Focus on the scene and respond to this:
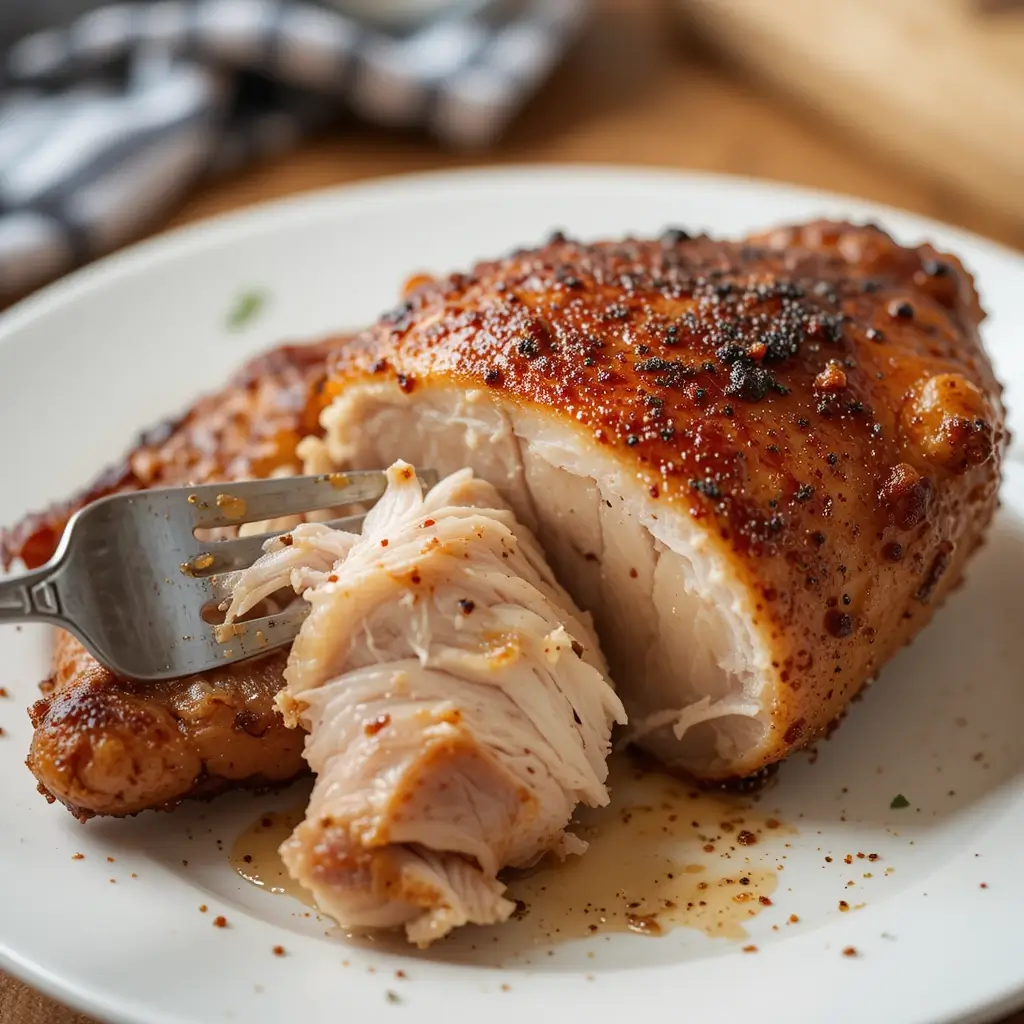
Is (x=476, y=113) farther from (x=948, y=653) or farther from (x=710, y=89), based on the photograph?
(x=948, y=653)

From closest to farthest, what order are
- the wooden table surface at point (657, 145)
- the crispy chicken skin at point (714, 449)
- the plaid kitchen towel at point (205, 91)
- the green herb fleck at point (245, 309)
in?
the crispy chicken skin at point (714, 449)
the green herb fleck at point (245, 309)
the plaid kitchen towel at point (205, 91)
the wooden table surface at point (657, 145)

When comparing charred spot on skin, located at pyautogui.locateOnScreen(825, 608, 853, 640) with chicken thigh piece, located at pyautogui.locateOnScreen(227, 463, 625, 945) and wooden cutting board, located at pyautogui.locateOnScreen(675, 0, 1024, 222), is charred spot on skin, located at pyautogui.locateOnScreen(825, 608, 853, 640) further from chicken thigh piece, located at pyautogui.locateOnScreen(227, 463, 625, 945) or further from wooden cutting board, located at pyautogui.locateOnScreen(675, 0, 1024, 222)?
wooden cutting board, located at pyautogui.locateOnScreen(675, 0, 1024, 222)

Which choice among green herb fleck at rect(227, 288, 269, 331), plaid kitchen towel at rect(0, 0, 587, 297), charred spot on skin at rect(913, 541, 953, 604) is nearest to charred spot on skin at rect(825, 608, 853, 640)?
charred spot on skin at rect(913, 541, 953, 604)

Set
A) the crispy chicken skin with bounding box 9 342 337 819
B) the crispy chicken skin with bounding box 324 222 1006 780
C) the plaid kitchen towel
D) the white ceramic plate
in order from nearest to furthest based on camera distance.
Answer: the white ceramic plate < the crispy chicken skin with bounding box 9 342 337 819 < the crispy chicken skin with bounding box 324 222 1006 780 < the plaid kitchen towel

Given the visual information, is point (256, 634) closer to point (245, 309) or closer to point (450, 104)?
point (245, 309)

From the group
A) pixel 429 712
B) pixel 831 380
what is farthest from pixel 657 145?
pixel 429 712

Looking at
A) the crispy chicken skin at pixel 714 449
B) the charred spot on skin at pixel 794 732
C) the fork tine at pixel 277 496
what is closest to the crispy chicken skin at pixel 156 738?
the fork tine at pixel 277 496

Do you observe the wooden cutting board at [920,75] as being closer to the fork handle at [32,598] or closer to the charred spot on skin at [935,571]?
the charred spot on skin at [935,571]
